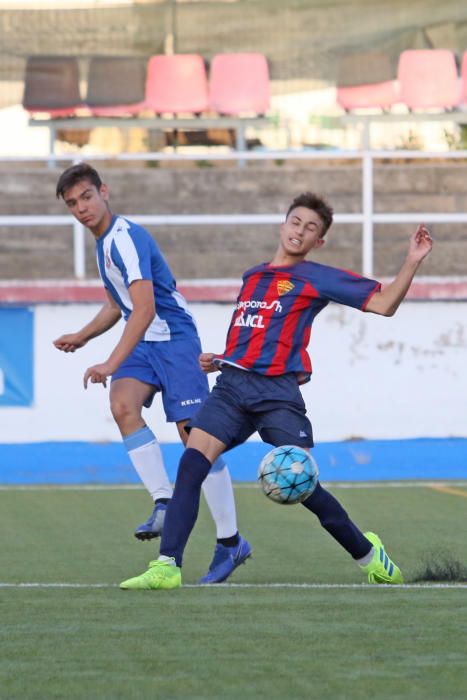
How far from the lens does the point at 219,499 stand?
7.97 m

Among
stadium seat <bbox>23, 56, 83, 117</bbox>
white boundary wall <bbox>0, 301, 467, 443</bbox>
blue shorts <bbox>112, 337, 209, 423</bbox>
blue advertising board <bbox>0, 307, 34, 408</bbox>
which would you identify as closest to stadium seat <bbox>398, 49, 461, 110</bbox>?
stadium seat <bbox>23, 56, 83, 117</bbox>

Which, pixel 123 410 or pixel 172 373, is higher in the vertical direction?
pixel 172 373

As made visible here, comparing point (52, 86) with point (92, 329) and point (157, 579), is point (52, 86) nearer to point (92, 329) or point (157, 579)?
point (92, 329)

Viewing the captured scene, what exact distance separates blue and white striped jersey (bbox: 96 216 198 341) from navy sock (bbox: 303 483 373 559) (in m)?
1.34

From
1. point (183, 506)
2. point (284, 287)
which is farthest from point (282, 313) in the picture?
point (183, 506)

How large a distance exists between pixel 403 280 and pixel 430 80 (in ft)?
39.6

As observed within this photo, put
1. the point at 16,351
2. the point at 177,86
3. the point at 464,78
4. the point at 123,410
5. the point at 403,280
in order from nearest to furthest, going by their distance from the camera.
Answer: the point at 403,280 < the point at 123,410 < the point at 16,351 < the point at 464,78 < the point at 177,86

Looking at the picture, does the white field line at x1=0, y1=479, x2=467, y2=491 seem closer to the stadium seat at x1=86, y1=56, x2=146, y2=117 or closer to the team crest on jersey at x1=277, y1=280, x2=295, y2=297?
the team crest on jersey at x1=277, y1=280, x2=295, y2=297

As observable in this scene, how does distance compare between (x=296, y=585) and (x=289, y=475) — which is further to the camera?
(x=296, y=585)

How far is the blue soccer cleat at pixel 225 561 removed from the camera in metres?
7.62

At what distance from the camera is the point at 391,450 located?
14.7m
